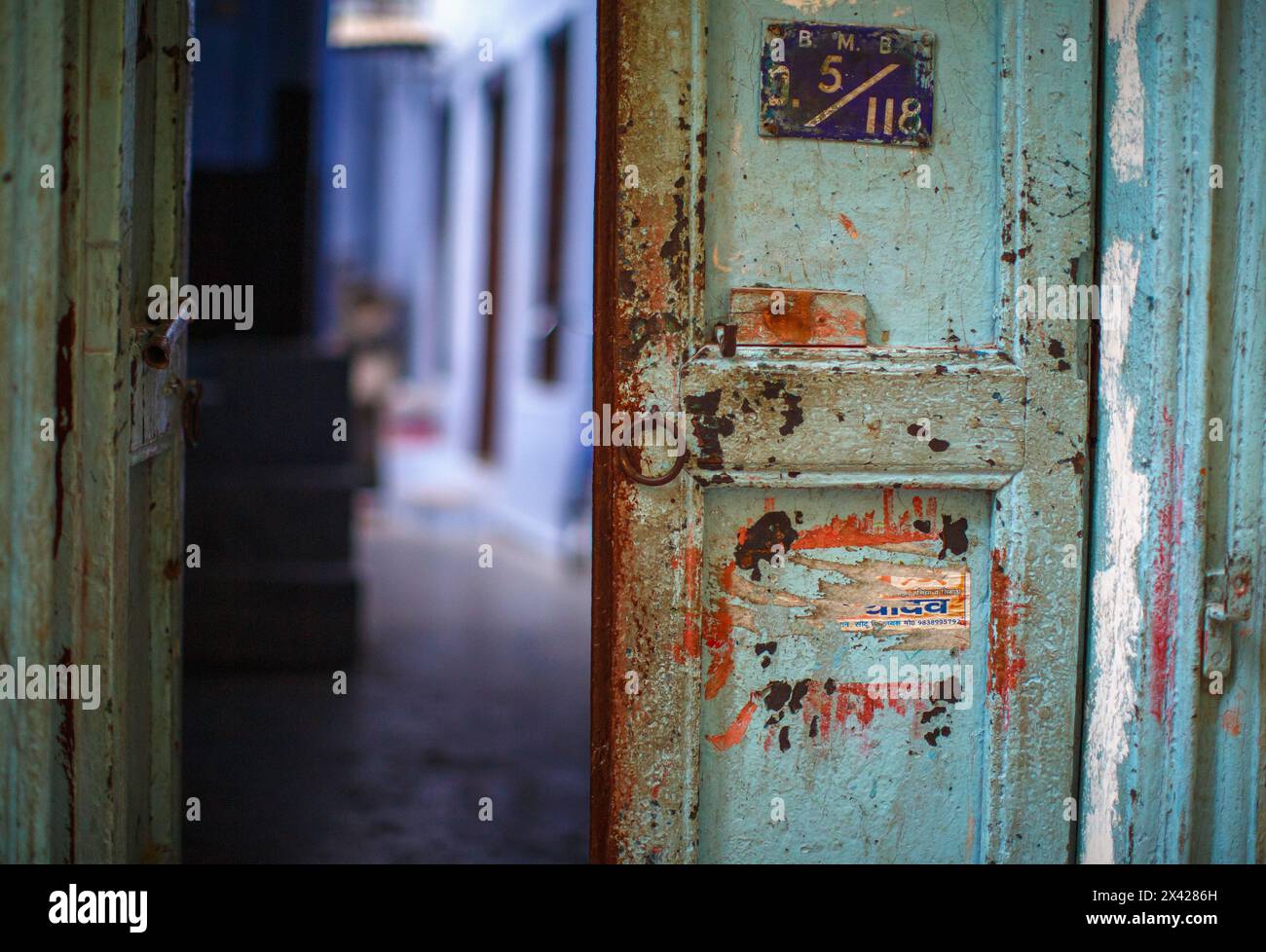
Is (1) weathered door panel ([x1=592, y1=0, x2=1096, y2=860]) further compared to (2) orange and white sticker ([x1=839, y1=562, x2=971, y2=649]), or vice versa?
(2) orange and white sticker ([x1=839, y1=562, x2=971, y2=649])

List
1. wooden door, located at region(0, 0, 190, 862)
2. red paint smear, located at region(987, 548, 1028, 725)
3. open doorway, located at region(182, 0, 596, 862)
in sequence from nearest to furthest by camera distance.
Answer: wooden door, located at region(0, 0, 190, 862), red paint smear, located at region(987, 548, 1028, 725), open doorway, located at region(182, 0, 596, 862)

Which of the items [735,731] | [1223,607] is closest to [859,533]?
[735,731]

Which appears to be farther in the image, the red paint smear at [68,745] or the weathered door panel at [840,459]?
the weathered door panel at [840,459]

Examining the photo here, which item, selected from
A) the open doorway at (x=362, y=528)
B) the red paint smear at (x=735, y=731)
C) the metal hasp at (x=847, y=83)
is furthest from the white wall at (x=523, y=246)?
the red paint smear at (x=735, y=731)

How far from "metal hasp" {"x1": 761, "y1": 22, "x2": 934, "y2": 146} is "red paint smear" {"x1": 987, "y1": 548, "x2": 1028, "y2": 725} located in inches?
30.3

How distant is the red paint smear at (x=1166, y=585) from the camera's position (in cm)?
213

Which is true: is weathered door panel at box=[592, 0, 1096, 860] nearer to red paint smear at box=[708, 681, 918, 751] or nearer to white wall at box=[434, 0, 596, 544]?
red paint smear at box=[708, 681, 918, 751]

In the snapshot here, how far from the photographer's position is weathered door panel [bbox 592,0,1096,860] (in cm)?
208

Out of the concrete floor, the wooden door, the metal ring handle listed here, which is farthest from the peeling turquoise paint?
the wooden door

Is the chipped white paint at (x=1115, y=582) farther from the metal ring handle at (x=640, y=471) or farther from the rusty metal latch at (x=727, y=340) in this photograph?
the metal ring handle at (x=640, y=471)

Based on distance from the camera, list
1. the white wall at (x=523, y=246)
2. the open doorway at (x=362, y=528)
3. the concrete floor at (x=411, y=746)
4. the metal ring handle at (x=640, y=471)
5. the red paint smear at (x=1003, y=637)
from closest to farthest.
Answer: the metal ring handle at (x=640, y=471) < the red paint smear at (x=1003, y=637) < the concrete floor at (x=411, y=746) < the open doorway at (x=362, y=528) < the white wall at (x=523, y=246)

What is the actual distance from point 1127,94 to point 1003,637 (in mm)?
966

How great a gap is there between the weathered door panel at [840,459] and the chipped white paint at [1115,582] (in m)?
0.05
